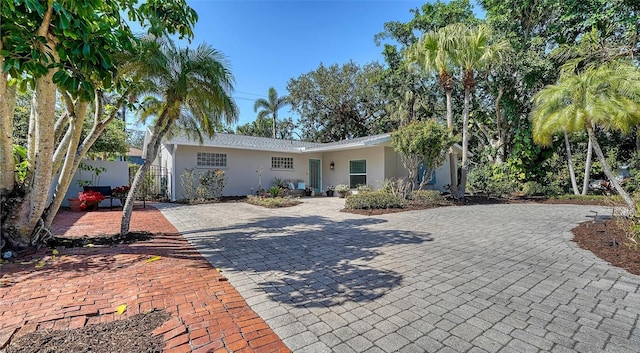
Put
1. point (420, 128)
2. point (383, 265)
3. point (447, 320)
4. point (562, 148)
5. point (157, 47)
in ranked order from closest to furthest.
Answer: point (447, 320)
point (383, 265)
point (157, 47)
point (420, 128)
point (562, 148)

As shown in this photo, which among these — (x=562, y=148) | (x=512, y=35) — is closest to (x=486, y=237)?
(x=512, y=35)

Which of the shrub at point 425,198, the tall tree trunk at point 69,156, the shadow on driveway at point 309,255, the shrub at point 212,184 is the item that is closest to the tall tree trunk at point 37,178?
the tall tree trunk at point 69,156

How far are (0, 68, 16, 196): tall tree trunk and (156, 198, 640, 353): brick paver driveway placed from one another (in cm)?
310

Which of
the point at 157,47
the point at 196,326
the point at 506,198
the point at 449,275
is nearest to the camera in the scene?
the point at 196,326

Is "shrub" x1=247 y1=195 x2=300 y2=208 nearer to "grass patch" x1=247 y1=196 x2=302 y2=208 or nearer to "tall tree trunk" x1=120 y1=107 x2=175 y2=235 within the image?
"grass patch" x1=247 y1=196 x2=302 y2=208

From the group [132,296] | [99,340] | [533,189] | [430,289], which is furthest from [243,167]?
[533,189]

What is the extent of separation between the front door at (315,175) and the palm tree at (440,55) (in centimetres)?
799

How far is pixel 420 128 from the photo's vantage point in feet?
37.3

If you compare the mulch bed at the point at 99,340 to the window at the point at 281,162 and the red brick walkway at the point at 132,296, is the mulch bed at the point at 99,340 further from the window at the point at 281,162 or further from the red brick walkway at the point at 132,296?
the window at the point at 281,162

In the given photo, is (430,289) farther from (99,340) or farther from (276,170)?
(276,170)

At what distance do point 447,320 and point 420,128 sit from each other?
31.4 ft

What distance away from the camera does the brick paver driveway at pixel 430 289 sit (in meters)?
2.51

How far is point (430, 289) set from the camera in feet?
11.7

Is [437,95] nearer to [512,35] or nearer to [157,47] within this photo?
[512,35]
